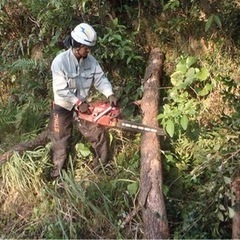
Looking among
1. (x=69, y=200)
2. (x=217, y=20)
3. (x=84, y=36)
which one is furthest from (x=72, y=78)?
(x=217, y=20)

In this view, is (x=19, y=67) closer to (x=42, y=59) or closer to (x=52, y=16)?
(x=42, y=59)

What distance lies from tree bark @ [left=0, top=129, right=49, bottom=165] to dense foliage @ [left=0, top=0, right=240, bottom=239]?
0.14m

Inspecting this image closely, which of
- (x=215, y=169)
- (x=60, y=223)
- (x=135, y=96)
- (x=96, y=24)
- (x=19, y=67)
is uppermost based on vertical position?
(x=96, y=24)

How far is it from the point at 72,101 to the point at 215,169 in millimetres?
1649

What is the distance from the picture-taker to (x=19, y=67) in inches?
256

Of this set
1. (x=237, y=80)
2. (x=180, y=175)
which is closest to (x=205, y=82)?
(x=237, y=80)

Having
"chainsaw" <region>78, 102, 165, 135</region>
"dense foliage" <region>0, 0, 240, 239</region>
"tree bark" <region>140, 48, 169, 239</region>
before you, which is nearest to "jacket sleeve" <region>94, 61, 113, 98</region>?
"chainsaw" <region>78, 102, 165, 135</region>

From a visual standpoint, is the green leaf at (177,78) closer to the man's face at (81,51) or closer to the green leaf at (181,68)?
the green leaf at (181,68)

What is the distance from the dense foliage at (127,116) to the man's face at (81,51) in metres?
1.02

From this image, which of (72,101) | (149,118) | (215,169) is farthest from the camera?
(149,118)

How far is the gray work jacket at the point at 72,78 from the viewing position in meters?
4.68

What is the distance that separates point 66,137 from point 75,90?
572 millimetres

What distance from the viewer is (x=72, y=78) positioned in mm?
4789

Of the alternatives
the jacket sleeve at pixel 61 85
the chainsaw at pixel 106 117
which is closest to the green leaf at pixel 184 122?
the chainsaw at pixel 106 117
